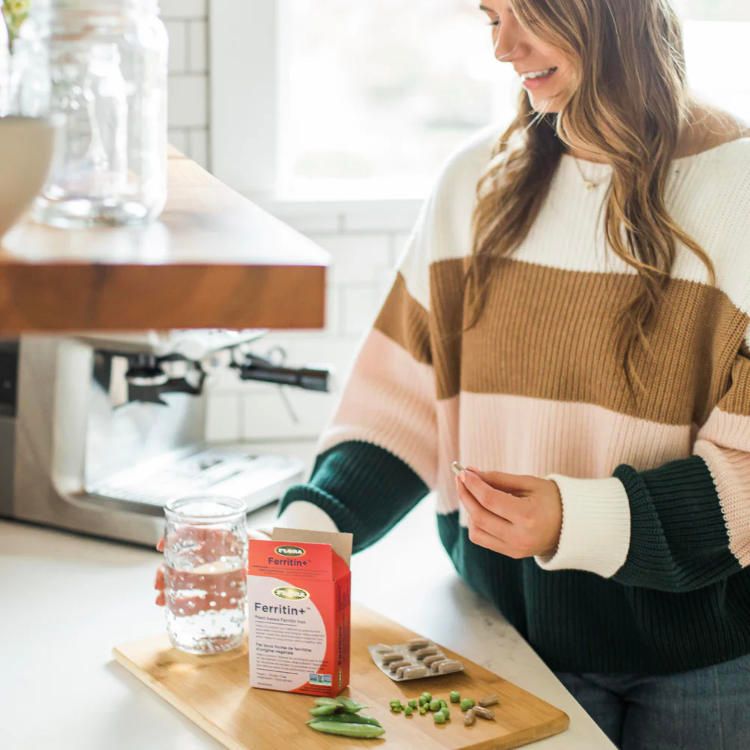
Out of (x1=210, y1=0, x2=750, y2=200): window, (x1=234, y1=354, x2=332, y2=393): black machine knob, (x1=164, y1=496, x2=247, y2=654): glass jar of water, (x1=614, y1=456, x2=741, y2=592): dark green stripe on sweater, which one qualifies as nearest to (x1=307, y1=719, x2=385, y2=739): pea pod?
(x1=164, y1=496, x2=247, y2=654): glass jar of water

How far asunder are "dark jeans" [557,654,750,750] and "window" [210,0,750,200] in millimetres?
1102

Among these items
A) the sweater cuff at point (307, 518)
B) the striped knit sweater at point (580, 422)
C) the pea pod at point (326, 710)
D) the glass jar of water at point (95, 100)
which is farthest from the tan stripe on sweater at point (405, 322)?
the glass jar of water at point (95, 100)

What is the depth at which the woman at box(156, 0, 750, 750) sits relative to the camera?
1.30 meters

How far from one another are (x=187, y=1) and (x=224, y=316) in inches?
63.6

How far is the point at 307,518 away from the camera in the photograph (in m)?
1.45

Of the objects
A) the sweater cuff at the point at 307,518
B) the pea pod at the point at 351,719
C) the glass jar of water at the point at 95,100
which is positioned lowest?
the pea pod at the point at 351,719

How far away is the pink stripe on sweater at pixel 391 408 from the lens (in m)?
1.57

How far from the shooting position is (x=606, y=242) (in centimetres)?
143

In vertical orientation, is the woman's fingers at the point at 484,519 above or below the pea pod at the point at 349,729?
above

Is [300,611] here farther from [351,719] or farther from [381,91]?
[381,91]

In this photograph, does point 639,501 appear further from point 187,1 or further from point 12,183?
point 187,1

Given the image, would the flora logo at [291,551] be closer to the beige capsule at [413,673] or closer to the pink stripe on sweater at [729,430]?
the beige capsule at [413,673]

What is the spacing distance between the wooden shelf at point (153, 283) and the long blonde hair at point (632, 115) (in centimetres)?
80

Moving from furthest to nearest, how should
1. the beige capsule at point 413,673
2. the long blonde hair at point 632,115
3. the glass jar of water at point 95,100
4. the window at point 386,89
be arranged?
1. the window at point 386,89
2. the long blonde hair at point 632,115
3. the beige capsule at point 413,673
4. the glass jar of water at point 95,100
